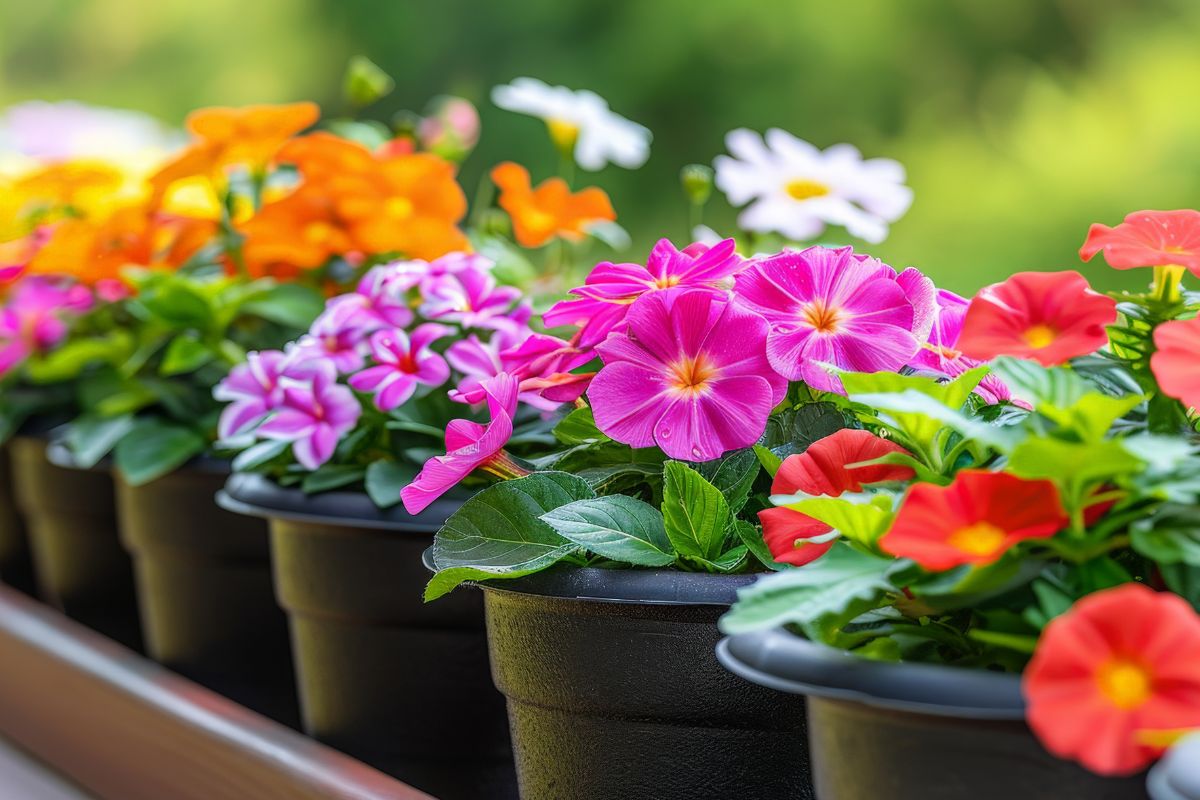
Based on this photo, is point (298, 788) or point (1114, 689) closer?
point (1114, 689)

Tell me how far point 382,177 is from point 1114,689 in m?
0.67

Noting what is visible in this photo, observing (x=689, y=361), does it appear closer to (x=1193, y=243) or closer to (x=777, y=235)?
(x=1193, y=243)

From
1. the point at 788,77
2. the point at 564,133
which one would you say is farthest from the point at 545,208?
the point at 788,77

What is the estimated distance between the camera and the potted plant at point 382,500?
23.9 inches

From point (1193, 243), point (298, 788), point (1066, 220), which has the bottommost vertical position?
point (1066, 220)

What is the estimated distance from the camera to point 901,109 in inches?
99.2

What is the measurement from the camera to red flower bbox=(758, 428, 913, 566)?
1.24 ft

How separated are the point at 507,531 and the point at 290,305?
461mm

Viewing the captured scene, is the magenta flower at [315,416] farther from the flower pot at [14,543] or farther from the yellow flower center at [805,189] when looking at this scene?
the flower pot at [14,543]

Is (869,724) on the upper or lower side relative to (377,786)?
upper

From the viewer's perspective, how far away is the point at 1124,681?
0.25m

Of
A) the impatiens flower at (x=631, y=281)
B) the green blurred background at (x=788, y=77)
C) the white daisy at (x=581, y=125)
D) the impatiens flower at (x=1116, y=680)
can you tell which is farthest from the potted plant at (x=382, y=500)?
the green blurred background at (x=788, y=77)

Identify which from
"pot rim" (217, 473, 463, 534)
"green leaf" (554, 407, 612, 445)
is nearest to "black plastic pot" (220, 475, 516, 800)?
"pot rim" (217, 473, 463, 534)

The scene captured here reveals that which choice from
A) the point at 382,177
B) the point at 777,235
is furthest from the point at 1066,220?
the point at 382,177
